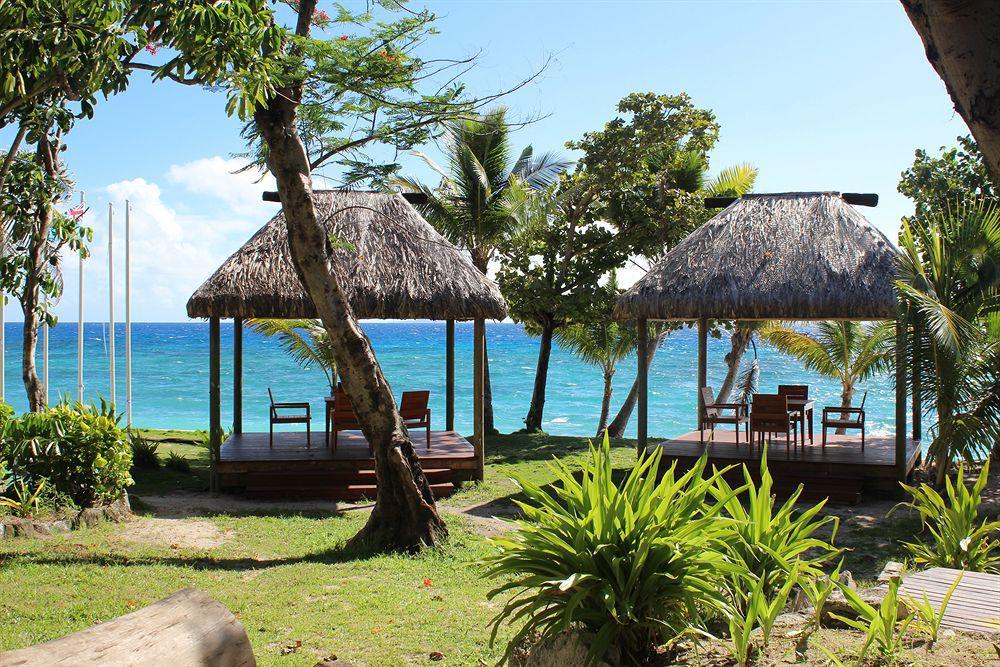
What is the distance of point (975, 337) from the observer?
798 centimetres

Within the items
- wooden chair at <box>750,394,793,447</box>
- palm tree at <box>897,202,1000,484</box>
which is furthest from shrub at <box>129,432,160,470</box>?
palm tree at <box>897,202,1000,484</box>

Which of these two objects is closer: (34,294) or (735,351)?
(34,294)

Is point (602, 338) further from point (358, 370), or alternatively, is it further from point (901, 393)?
point (358, 370)

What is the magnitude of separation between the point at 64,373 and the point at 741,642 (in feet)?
160

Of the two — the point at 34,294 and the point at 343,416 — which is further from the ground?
the point at 34,294

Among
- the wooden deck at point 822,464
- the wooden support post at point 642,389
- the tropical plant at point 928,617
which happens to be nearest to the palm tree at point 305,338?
the wooden support post at point 642,389

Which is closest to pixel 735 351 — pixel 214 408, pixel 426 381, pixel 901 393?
pixel 901 393

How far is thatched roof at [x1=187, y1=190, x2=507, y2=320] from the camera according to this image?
390 inches

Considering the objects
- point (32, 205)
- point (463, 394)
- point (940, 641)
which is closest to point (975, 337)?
point (940, 641)

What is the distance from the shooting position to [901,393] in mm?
9117

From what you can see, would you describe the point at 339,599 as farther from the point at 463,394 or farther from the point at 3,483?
the point at 463,394

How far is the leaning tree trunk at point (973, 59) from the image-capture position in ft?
6.64

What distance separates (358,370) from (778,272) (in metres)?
5.71

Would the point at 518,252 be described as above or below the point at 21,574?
above
